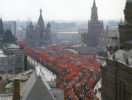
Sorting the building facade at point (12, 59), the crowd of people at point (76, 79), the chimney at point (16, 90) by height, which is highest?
the chimney at point (16, 90)

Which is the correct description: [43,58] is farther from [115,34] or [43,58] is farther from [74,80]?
[115,34]

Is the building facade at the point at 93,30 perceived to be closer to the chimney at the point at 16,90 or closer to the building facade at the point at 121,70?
the building facade at the point at 121,70

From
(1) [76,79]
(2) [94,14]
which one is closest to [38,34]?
(2) [94,14]

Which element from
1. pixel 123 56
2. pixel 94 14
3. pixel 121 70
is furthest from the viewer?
pixel 94 14

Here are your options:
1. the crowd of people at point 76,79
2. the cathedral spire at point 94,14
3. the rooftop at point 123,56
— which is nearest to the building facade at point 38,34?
the cathedral spire at point 94,14

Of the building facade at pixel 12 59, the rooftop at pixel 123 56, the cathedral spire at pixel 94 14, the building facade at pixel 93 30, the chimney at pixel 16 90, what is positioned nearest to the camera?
the chimney at pixel 16 90

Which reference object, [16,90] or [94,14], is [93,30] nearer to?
[94,14]

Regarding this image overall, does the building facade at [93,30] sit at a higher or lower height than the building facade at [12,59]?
higher

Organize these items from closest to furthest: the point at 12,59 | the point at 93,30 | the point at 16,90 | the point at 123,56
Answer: the point at 16,90
the point at 123,56
the point at 12,59
the point at 93,30

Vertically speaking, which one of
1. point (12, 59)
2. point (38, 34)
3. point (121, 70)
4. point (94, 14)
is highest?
point (94, 14)

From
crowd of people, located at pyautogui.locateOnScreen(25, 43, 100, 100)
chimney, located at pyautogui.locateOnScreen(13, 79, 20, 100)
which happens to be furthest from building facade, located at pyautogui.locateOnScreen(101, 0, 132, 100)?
chimney, located at pyautogui.locateOnScreen(13, 79, 20, 100)

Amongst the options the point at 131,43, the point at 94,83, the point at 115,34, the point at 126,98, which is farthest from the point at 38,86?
the point at 94,83

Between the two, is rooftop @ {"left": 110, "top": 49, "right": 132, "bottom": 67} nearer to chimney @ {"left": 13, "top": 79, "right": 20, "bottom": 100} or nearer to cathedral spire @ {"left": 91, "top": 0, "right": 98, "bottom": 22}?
chimney @ {"left": 13, "top": 79, "right": 20, "bottom": 100}
